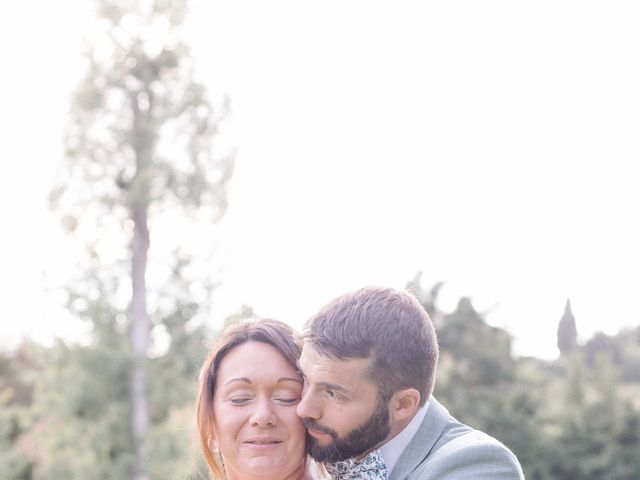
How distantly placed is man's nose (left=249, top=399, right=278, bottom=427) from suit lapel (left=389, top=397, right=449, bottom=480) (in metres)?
0.61

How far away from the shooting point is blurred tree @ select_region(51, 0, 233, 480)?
19.1m

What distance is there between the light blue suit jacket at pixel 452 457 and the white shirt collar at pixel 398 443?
0.05 feet

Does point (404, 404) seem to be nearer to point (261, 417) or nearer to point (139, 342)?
point (261, 417)

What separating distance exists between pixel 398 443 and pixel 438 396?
1466cm

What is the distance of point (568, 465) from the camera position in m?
17.8

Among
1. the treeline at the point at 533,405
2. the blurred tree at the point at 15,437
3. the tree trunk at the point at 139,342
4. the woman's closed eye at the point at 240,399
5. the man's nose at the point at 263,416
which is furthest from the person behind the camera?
the tree trunk at the point at 139,342

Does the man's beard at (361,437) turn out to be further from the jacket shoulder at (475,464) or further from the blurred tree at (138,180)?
the blurred tree at (138,180)

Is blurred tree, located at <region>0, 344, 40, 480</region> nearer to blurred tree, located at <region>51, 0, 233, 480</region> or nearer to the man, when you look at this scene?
blurred tree, located at <region>51, 0, 233, 480</region>

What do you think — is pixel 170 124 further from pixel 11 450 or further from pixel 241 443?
pixel 241 443

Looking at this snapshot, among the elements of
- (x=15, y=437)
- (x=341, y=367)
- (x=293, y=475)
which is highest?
(x=341, y=367)

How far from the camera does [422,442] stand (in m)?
3.34

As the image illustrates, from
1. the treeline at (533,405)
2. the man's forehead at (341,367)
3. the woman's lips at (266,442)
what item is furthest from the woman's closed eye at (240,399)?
the treeline at (533,405)

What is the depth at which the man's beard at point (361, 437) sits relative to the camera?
327cm

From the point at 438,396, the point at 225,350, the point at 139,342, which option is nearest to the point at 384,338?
the point at 225,350
